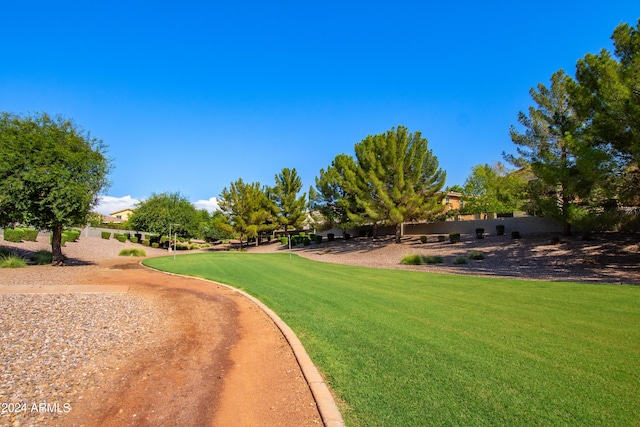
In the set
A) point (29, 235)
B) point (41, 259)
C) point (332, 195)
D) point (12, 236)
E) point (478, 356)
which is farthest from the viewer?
point (332, 195)

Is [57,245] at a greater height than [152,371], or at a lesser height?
greater

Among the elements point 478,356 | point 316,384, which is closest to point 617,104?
point 478,356

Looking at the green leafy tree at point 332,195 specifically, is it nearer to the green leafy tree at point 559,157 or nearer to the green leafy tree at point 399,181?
the green leafy tree at point 399,181

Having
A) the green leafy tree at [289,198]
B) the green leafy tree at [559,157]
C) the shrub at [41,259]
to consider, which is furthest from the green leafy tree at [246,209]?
the green leafy tree at [559,157]

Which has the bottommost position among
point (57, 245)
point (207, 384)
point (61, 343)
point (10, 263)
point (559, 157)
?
point (207, 384)

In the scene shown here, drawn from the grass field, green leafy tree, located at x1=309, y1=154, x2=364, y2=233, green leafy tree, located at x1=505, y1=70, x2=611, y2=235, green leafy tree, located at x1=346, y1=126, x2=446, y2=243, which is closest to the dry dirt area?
the grass field

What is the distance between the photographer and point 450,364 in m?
4.33

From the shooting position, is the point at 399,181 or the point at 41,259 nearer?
the point at 41,259

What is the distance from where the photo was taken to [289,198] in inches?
1991

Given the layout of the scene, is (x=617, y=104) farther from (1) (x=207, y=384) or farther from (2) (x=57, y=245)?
(2) (x=57, y=245)

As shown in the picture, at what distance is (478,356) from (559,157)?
21.2 m

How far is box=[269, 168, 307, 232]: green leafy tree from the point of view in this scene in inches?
1996

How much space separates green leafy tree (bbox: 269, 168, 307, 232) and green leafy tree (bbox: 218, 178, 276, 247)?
1354mm

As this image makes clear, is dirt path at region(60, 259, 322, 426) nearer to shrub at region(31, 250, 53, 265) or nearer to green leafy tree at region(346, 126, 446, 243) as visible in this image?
shrub at region(31, 250, 53, 265)
